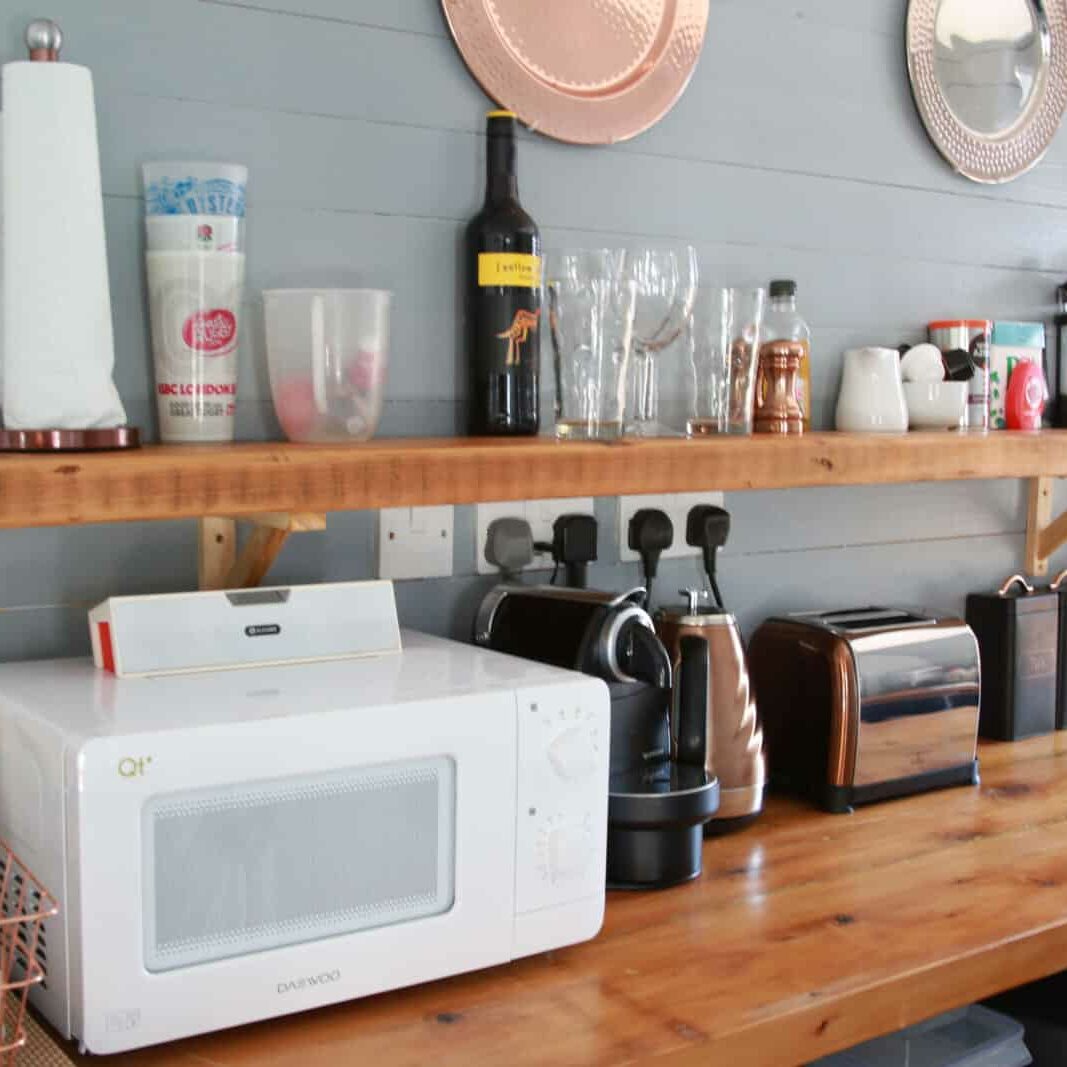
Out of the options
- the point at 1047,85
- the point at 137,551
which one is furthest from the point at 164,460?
the point at 1047,85

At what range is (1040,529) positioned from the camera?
2287 mm

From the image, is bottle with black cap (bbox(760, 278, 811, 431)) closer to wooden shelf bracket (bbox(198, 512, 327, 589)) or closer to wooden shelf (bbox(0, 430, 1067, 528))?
wooden shelf (bbox(0, 430, 1067, 528))

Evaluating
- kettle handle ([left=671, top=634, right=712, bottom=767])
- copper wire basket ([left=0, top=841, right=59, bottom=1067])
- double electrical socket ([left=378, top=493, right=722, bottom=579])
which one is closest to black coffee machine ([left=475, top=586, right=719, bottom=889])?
kettle handle ([left=671, top=634, right=712, bottom=767])

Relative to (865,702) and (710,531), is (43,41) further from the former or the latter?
(865,702)

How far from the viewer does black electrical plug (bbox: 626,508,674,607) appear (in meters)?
1.79

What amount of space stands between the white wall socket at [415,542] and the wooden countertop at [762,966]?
17.3 inches

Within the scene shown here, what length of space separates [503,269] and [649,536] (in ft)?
1.30

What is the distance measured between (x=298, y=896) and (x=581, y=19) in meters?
1.11

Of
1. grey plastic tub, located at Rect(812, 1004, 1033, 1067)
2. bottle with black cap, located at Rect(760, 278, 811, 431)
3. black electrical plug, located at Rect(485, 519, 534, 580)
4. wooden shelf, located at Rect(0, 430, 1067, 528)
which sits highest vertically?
bottle with black cap, located at Rect(760, 278, 811, 431)

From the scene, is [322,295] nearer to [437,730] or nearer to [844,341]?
[437,730]

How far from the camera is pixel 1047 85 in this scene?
221 cm

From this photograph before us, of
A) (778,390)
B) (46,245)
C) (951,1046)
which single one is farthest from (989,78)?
(46,245)

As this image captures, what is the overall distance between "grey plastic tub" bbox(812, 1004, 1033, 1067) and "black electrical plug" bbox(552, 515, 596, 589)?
610 millimetres

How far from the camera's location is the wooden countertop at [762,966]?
117cm
